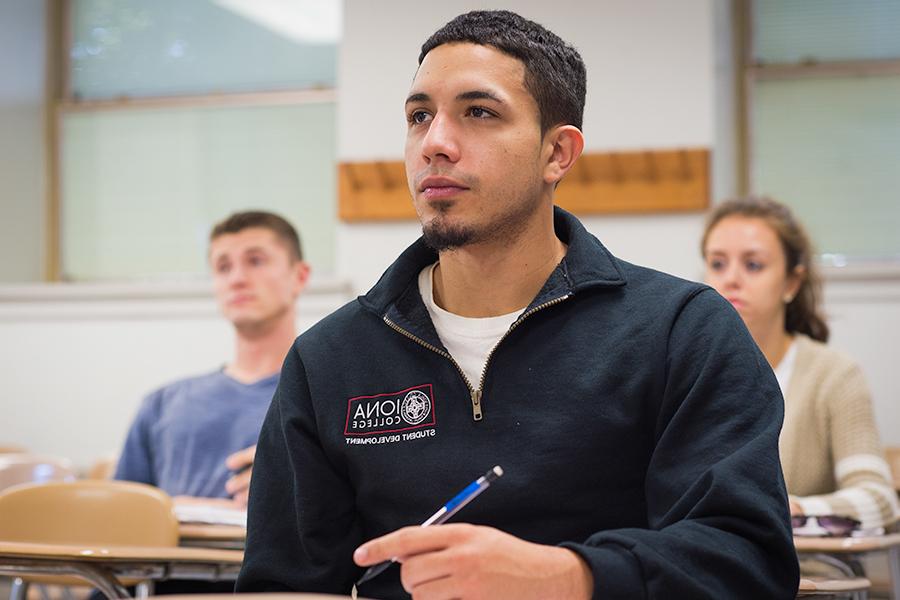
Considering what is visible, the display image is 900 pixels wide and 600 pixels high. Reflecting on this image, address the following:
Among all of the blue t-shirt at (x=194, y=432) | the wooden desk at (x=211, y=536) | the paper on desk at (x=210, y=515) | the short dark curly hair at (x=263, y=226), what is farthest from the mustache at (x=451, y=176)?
the short dark curly hair at (x=263, y=226)

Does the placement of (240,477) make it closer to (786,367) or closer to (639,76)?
(786,367)

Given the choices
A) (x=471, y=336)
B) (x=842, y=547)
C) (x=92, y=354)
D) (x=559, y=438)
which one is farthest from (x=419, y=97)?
(x=92, y=354)

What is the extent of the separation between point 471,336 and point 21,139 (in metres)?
4.41

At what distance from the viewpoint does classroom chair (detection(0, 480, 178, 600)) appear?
2723mm

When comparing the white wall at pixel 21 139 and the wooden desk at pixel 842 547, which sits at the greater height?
the white wall at pixel 21 139

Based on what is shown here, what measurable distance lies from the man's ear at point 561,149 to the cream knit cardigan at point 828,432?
4.55 ft

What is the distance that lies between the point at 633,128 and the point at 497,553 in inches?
141

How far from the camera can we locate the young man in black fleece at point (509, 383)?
1468mm

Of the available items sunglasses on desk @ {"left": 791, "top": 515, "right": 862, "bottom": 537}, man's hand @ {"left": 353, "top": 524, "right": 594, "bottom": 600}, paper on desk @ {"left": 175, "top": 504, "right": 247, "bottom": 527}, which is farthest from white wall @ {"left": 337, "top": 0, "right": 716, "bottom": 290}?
man's hand @ {"left": 353, "top": 524, "right": 594, "bottom": 600}

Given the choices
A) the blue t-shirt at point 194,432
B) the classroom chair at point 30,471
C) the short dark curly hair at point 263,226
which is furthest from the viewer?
the short dark curly hair at point 263,226

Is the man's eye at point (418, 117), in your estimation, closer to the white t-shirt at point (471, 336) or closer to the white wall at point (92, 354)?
→ the white t-shirt at point (471, 336)

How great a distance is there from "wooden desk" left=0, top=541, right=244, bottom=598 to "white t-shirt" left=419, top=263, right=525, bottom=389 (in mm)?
727

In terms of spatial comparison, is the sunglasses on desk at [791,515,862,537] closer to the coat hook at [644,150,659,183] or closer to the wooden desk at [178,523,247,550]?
the wooden desk at [178,523,247,550]

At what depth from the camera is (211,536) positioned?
262cm
